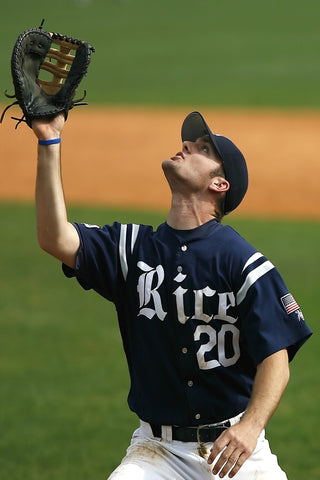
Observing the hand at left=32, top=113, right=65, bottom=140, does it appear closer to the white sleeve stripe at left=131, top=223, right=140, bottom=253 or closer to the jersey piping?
the white sleeve stripe at left=131, top=223, right=140, bottom=253

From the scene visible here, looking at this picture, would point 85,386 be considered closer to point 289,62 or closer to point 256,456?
point 256,456

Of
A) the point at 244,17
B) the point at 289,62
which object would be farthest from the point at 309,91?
the point at 244,17

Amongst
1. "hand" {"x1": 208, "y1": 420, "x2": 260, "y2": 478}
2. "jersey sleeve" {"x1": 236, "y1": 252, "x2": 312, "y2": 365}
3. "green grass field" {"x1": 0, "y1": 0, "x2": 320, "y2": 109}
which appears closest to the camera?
"hand" {"x1": 208, "y1": 420, "x2": 260, "y2": 478}

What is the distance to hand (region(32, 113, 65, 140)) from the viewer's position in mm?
3705

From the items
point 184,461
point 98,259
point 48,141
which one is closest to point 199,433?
point 184,461

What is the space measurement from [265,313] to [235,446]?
1.77 feet

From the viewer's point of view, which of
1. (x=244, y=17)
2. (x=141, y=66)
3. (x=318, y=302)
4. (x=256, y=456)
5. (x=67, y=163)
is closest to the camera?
(x=256, y=456)

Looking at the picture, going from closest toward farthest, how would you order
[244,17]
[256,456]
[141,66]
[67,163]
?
[256,456] < [67,163] < [141,66] < [244,17]

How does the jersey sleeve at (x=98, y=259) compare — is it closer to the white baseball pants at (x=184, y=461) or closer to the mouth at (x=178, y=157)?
the mouth at (x=178, y=157)

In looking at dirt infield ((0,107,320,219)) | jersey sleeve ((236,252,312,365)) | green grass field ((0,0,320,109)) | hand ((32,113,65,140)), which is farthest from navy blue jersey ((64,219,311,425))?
green grass field ((0,0,320,109))

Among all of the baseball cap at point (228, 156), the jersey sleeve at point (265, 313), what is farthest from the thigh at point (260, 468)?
the baseball cap at point (228, 156)

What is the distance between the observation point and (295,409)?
22.8ft

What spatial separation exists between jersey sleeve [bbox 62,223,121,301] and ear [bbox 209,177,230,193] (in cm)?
45

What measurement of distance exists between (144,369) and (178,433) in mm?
294
